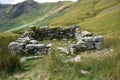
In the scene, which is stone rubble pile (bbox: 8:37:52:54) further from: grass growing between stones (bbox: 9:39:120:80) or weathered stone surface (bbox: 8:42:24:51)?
grass growing between stones (bbox: 9:39:120:80)

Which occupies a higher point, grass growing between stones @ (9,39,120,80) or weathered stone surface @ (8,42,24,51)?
weathered stone surface @ (8,42,24,51)

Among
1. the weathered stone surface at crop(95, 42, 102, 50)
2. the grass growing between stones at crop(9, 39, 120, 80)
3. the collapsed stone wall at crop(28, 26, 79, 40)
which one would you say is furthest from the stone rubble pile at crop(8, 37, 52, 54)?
the collapsed stone wall at crop(28, 26, 79, 40)

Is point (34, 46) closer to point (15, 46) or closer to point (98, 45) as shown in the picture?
point (15, 46)

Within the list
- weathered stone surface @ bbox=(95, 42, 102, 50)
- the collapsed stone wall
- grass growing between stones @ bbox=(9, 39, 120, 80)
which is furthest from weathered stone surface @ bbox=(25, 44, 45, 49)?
the collapsed stone wall

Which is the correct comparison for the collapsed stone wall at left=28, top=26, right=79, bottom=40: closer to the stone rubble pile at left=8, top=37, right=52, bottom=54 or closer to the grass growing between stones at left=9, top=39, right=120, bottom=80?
the stone rubble pile at left=8, top=37, right=52, bottom=54

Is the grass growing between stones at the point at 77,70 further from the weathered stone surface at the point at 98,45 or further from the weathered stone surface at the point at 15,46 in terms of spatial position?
the weathered stone surface at the point at 98,45

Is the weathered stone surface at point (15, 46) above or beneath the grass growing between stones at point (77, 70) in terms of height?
above

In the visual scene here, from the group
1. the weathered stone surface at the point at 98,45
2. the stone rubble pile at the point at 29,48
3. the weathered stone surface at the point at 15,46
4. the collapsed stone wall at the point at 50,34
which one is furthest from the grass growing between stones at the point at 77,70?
the collapsed stone wall at the point at 50,34

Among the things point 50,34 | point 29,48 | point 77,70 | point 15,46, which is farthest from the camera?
point 50,34

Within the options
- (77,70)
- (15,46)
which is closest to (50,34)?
(15,46)

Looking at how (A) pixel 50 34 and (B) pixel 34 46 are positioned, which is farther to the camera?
(A) pixel 50 34

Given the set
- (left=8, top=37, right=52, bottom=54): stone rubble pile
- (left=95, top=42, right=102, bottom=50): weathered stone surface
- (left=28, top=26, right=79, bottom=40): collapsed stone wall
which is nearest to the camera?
(left=8, top=37, right=52, bottom=54): stone rubble pile

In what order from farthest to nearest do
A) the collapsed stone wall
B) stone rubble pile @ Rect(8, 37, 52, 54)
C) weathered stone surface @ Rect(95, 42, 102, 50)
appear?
the collapsed stone wall → weathered stone surface @ Rect(95, 42, 102, 50) → stone rubble pile @ Rect(8, 37, 52, 54)

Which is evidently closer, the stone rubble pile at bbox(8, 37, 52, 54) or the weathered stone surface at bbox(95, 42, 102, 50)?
the stone rubble pile at bbox(8, 37, 52, 54)
